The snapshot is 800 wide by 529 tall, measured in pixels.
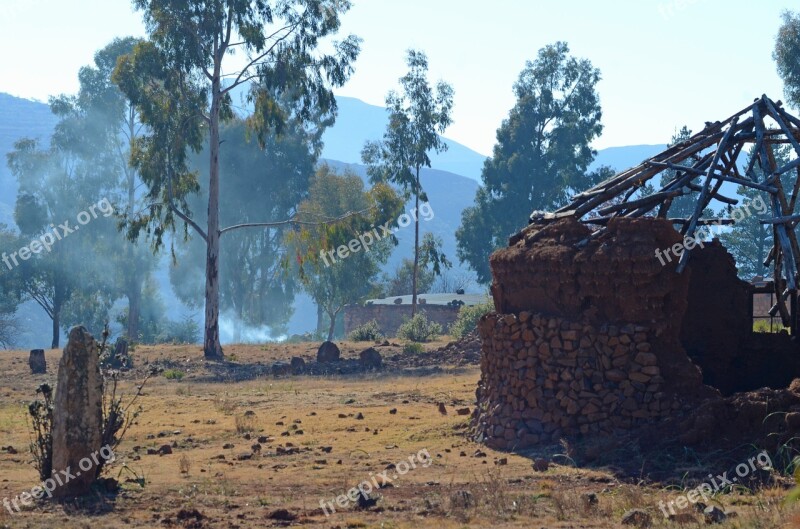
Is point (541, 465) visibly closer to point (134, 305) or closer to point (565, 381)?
point (565, 381)

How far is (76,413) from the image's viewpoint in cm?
927

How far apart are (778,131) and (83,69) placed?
1867 inches

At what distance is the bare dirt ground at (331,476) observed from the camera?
8.38 meters

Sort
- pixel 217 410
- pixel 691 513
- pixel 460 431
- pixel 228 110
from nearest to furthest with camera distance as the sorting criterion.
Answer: pixel 691 513 < pixel 460 431 < pixel 217 410 < pixel 228 110

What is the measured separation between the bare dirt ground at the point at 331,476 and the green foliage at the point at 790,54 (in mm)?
27312

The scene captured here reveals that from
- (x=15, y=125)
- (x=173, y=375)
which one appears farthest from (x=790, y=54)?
(x=15, y=125)

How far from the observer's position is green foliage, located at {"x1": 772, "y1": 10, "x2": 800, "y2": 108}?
40.4 metres

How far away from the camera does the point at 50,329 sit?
9138cm

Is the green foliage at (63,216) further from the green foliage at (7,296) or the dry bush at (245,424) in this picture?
the dry bush at (245,424)

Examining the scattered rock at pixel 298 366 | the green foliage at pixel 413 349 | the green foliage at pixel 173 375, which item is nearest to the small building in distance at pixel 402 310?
the green foliage at pixel 413 349

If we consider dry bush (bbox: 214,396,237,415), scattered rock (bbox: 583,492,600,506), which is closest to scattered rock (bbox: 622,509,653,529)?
scattered rock (bbox: 583,492,600,506)

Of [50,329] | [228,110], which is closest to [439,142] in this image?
[228,110]

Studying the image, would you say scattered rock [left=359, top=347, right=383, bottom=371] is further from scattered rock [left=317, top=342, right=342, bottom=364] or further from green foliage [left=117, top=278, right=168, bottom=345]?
green foliage [left=117, top=278, right=168, bottom=345]

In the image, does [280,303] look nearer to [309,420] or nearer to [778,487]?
[309,420]
